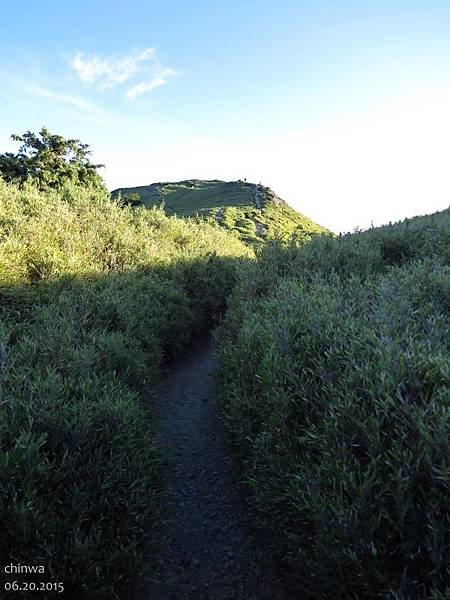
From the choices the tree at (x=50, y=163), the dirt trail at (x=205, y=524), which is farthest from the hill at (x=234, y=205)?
the dirt trail at (x=205, y=524)

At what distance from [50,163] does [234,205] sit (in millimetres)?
36218

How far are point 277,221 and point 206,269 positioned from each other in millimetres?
38511

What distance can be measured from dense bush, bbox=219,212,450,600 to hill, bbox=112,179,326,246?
29600mm

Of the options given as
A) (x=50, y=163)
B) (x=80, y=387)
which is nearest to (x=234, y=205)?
(x=50, y=163)

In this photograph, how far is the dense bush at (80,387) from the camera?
319 cm

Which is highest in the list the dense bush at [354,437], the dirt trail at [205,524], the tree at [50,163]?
the tree at [50,163]

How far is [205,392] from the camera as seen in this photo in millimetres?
8883

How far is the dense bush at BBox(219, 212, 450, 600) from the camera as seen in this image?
2586 mm

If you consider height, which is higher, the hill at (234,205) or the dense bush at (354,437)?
the hill at (234,205)

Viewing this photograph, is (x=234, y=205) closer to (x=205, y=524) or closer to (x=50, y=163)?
(x=50, y=163)

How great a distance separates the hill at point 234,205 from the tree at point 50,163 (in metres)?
10.8

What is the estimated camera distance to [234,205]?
Answer: 57.1 metres

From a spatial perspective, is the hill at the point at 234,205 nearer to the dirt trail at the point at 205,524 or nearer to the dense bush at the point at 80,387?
the dense bush at the point at 80,387

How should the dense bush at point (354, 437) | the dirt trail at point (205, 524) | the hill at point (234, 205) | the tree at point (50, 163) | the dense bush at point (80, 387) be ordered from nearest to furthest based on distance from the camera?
1. the dense bush at point (354, 437)
2. the dense bush at point (80, 387)
3. the dirt trail at point (205, 524)
4. the tree at point (50, 163)
5. the hill at point (234, 205)
